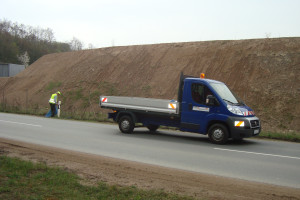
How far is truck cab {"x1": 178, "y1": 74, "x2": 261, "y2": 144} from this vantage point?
10.4 metres

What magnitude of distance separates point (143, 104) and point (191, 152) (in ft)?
12.3

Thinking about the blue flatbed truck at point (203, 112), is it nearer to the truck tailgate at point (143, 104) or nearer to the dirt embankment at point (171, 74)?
the truck tailgate at point (143, 104)

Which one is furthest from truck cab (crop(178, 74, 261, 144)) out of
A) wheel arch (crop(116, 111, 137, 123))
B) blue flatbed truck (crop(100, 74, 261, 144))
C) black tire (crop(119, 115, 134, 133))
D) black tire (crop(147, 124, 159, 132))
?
black tire (crop(147, 124, 159, 132))

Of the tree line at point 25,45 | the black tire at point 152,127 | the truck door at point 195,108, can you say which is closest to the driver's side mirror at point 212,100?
the truck door at point 195,108

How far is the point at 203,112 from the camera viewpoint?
35.9 feet

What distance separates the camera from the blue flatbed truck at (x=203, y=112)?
10414 mm

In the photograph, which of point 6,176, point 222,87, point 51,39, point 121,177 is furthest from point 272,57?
point 51,39

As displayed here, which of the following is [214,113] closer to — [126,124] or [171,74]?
[126,124]

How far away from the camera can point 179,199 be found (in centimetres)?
464

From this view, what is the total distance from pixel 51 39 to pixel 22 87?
3378 inches

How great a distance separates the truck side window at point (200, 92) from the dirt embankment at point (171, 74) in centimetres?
706

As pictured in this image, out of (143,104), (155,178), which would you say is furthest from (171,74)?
(155,178)

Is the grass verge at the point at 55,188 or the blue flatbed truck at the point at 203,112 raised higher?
the blue flatbed truck at the point at 203,112

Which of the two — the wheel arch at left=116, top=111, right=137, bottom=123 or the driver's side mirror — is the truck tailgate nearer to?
the wheel arch at left=116, top=111, right=137, bottom=123
